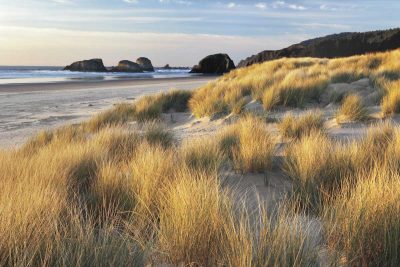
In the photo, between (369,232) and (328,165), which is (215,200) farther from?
(328,165)

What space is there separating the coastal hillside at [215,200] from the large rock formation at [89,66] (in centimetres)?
6783

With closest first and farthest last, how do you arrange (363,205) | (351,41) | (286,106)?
(363,205) → (286,106) → (351,41)

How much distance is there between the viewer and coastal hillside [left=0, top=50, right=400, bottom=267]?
175 centimetres

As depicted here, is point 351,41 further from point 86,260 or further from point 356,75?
point 86,260

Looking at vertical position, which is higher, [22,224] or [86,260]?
[22,224]

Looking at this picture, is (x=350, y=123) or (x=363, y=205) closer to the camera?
(x=363, y=205)

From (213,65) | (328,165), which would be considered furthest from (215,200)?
(213,65)

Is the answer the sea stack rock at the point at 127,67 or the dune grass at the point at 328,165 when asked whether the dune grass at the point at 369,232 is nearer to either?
the dune grass at the point at 328,165

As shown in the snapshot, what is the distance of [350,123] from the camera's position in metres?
6.12

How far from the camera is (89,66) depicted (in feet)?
235

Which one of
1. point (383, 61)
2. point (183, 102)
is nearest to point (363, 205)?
point (183, 102)

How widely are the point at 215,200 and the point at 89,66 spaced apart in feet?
240

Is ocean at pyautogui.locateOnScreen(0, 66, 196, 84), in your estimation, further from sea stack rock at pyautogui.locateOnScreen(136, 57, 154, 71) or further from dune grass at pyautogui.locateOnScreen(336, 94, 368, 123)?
sea stack rock at pyautogui.locateOnScreen(136, 57, 154, 71)

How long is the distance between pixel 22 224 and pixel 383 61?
1408 centimetres
